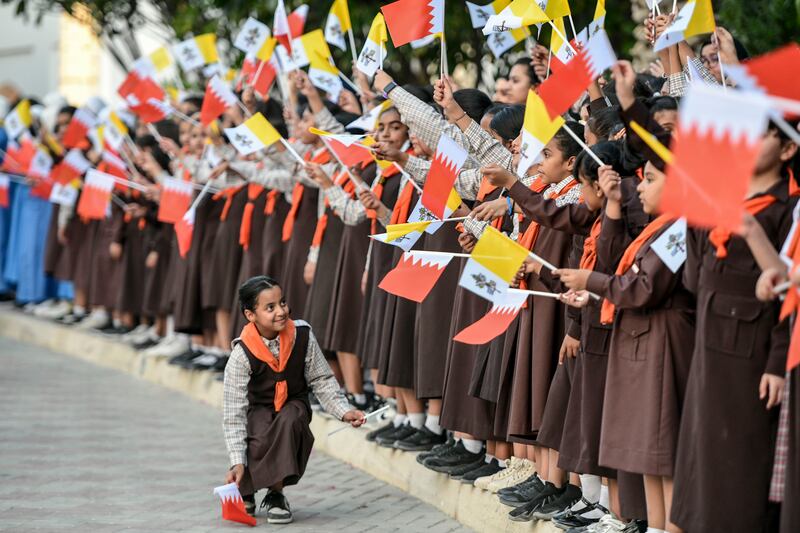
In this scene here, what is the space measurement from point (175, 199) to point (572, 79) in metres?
5.80

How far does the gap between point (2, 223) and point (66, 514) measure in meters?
9.90

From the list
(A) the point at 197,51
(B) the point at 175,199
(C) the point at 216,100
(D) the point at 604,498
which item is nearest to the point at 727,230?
(D) the point at 604,498

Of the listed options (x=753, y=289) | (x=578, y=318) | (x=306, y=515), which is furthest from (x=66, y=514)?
(x=753, y=289)

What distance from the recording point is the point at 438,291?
7656mm

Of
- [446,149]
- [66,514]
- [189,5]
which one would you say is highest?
[189,5]

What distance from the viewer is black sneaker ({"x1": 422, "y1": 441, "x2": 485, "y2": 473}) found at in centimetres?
745

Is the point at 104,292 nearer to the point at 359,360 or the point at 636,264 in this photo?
the point at 359,360

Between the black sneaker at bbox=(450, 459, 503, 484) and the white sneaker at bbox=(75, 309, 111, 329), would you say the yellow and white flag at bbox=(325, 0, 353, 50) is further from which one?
the white sneaker at bbox=(75, 309, 111, 329)

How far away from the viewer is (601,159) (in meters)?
5.68

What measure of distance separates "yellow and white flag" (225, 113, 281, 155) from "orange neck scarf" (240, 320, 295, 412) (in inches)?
71.0

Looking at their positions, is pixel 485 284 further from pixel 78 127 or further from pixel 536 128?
pixel 78 127

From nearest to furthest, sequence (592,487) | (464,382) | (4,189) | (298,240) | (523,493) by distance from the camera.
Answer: (592,487), (523,493), (464,382), (298,240), (4,189)

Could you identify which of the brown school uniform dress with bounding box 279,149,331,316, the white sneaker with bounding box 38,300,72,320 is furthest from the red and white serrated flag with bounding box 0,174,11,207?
the brown school uniform dress with bounding box 279,149,331,316

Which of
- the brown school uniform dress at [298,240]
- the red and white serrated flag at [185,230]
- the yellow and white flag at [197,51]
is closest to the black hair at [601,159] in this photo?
the brown school uniform dress at [298,240]
